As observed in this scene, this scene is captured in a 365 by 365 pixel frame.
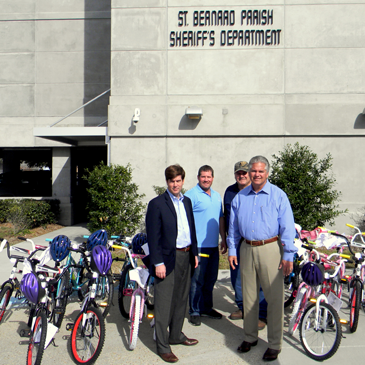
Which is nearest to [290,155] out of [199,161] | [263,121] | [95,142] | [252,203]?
[263,121]

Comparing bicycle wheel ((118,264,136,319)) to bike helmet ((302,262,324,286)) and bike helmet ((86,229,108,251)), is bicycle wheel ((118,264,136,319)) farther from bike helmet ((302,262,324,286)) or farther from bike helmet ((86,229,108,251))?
bike helmet ((302,262,324,286))

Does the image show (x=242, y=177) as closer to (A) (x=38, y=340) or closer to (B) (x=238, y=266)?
(B) (x=238, y=266)

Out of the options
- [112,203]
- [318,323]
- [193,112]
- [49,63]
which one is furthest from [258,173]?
[49,63]

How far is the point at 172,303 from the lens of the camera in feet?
13.0

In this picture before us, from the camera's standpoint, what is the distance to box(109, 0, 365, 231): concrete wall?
400 inches

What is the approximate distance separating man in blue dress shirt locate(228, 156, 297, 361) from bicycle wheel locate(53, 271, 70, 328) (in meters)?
2.05

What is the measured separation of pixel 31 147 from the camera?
13.9 metres

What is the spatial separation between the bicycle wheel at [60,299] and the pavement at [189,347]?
17 centimetres

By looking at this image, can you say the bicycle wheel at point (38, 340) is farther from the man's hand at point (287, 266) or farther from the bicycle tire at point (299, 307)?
the bicycle tire at point (299, 307)

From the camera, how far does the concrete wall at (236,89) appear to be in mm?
10148

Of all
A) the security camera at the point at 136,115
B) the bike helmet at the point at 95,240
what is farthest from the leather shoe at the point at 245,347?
the security camera at the point at 136,115

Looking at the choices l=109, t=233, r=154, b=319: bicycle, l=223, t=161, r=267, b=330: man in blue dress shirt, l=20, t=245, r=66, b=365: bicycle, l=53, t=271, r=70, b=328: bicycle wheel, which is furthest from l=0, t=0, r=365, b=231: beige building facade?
l=20, t=245, r=66, b=365: bicycle

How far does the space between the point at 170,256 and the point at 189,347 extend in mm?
1077

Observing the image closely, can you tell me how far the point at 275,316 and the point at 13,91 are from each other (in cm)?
1317
